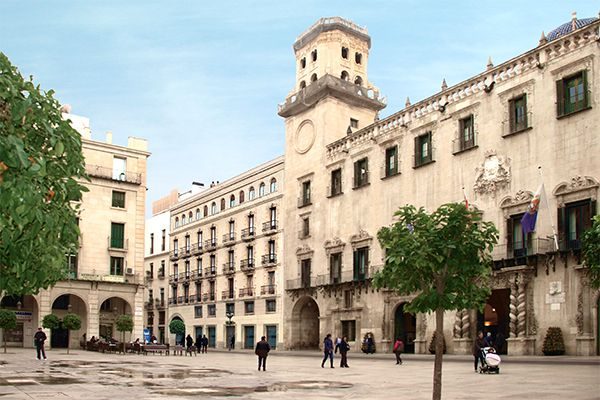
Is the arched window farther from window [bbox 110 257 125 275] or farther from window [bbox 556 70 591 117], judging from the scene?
window [bbox 556 70 591 117]

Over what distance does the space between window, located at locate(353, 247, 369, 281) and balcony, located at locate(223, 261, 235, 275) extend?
66.9 ft

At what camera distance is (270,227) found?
61250 mm

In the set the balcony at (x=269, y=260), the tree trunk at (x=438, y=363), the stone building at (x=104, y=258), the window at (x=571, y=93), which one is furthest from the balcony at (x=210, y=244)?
the tree trunk at (x=438, y=363)

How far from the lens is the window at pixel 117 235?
54.3 m

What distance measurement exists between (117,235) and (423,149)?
24749 millimetres

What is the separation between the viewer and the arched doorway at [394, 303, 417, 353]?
4506 cm

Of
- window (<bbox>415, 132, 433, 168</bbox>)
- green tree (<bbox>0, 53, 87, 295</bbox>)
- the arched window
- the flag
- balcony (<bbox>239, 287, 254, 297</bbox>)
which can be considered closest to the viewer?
green tree (<bbox>0, 53, 87, 295</bbox>)

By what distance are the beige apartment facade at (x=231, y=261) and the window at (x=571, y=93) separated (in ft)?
95.2

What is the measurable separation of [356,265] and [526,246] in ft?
49.9

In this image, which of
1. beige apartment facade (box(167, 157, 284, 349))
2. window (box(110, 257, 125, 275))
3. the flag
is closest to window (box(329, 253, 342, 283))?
beige apartment facade (box(167, 157, 284, 349))

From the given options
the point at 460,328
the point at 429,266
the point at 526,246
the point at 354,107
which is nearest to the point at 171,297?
the point at 354,107

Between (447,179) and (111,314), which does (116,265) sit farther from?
(447,179)

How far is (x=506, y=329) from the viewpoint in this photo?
134ft

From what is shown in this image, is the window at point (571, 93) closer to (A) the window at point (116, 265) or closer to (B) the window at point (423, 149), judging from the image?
(B) the window at point (423, 149)
